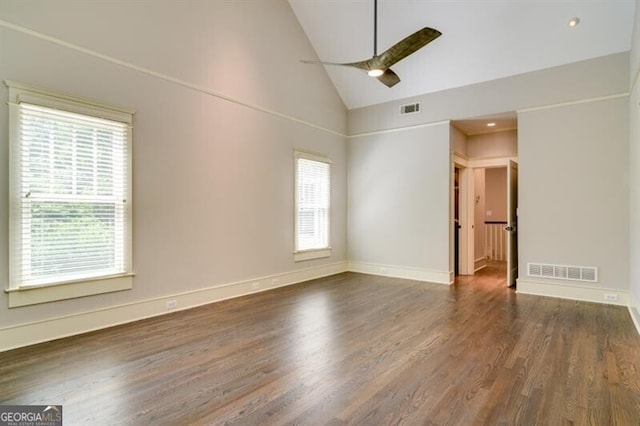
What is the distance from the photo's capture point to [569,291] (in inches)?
198

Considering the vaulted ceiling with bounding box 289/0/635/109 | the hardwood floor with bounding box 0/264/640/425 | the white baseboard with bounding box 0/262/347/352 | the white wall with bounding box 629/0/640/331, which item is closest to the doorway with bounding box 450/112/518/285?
the vaulted ceiling with bounding box 289/0/635/109

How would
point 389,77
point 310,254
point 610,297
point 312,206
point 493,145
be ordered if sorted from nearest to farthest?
point 389,77 → point 610,297 → point 310,254 → point 312,206 → point 493,145

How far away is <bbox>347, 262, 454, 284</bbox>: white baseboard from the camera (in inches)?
239

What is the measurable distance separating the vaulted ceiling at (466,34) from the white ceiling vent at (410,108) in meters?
0.19

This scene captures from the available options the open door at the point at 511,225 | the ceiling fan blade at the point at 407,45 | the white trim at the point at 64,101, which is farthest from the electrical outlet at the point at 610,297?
the white trim at the point at 64,101

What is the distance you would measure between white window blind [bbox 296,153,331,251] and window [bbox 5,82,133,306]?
3.00 m

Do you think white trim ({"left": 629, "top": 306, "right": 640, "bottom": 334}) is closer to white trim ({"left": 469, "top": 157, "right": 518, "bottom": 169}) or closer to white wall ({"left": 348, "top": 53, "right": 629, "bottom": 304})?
white wall ({"left": 348, "top": 53, "right": 629, "bottom": 304})

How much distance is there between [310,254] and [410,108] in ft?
11.5

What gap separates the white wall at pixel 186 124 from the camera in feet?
10.7

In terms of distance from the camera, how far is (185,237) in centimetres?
438

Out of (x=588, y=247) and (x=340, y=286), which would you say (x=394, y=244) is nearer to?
(x=340, y=286)

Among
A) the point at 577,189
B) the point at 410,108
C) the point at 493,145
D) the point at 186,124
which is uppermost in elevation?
the point at 410,108

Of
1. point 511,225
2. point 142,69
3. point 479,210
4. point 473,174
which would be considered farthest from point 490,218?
point 142,69

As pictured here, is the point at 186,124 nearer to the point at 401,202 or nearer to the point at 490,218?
the point at 401,202
